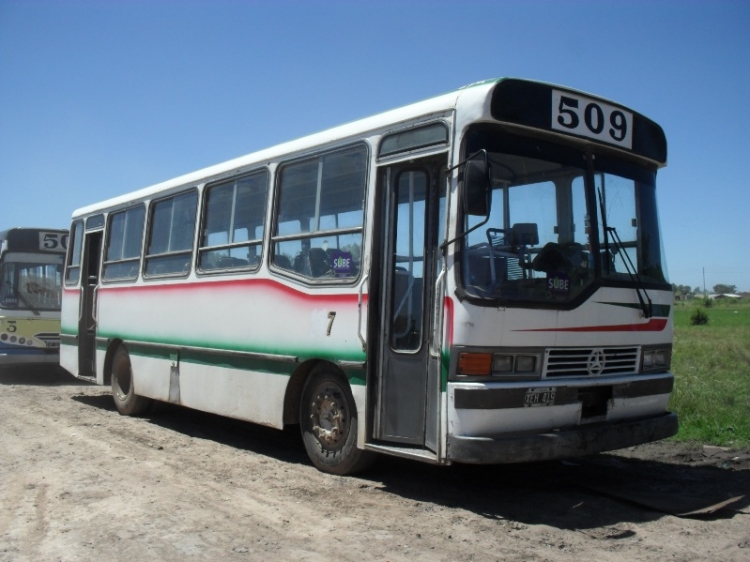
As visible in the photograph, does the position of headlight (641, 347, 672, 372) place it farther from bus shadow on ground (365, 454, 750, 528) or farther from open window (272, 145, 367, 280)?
open window (272, 145, 367, 280)

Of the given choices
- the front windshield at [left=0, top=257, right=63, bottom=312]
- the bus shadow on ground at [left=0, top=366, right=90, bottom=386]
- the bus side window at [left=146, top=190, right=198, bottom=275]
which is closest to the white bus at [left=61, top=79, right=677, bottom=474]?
the bus side window at [left=146, top=190, right=198, bottom=275]

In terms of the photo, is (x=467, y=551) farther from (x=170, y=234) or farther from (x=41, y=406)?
(x=41, y=406)

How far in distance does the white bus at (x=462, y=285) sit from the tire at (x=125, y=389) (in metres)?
3.06

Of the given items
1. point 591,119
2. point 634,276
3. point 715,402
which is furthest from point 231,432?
point 715,402

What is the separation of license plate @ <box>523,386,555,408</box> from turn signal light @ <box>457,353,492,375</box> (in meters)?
0.42

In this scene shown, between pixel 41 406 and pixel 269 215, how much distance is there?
6127mm

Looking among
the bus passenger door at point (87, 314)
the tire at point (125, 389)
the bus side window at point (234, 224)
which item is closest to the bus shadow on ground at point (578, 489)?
the bus side window at point (234, 224)

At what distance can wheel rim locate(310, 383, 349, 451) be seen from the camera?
6996 millimetres

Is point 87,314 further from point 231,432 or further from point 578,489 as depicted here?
point 578,489

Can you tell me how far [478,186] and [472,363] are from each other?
1.27 m

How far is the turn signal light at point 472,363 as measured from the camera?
18.6 ft

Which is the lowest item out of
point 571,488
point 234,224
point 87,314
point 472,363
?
point 571,488

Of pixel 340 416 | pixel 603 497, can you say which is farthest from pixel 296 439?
pixel 603 497

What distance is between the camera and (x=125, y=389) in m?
11.3
